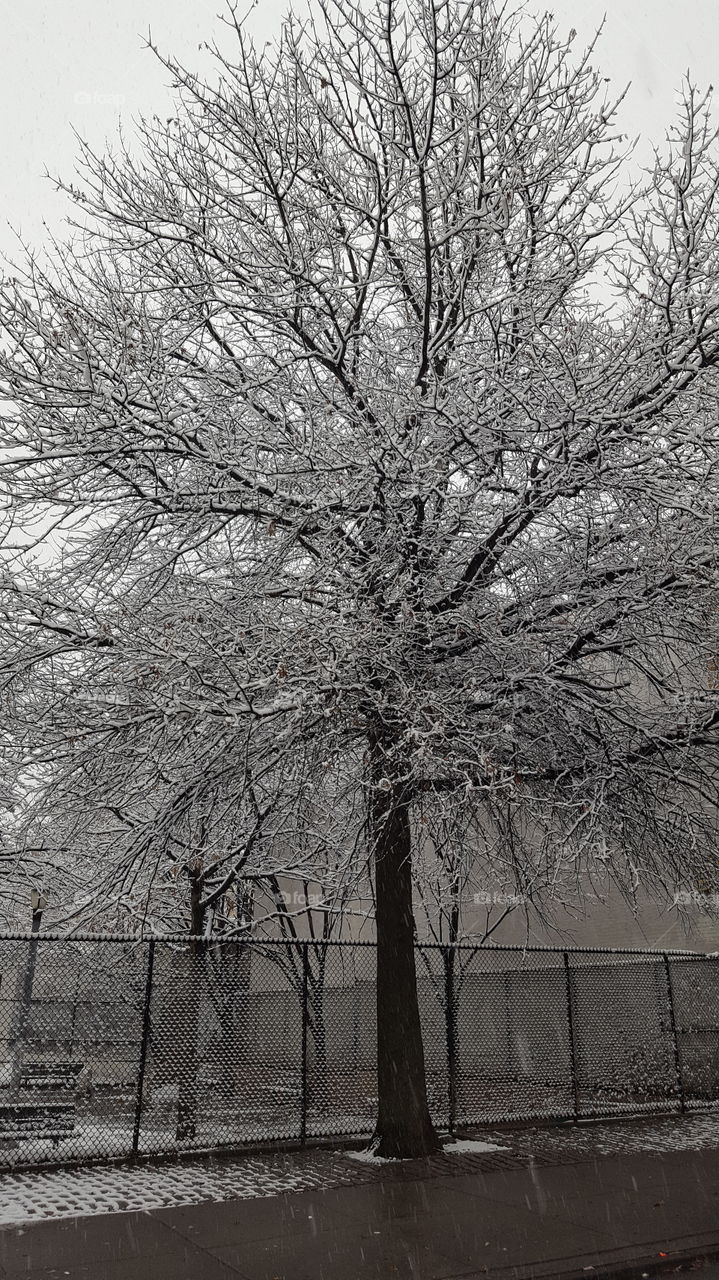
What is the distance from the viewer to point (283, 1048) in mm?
9961

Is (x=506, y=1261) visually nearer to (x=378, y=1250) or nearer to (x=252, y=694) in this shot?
(x=378, y=1250)

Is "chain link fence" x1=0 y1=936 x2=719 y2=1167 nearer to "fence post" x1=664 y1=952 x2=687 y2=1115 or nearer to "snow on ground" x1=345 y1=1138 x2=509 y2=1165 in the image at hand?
"fence post" x1=664 y1=952 x2=687 y2=1115

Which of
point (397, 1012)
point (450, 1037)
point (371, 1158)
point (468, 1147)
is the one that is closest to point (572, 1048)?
point (450, 1037)

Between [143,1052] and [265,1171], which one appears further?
[143,1052]

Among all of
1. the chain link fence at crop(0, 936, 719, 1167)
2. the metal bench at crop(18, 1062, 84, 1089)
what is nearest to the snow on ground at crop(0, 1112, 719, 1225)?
the chain link fence at crop(0, 936, 719, 1167)

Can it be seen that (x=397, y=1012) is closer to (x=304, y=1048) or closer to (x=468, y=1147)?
(x=304, y=1048)

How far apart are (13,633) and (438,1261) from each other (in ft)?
18.7

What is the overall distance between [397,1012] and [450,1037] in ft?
5.54

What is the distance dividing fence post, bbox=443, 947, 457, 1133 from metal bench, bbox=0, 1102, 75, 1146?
389cm

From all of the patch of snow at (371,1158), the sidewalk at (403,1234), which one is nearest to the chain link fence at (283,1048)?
the patch of snow at (371,1158)

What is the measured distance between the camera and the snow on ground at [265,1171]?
715cm

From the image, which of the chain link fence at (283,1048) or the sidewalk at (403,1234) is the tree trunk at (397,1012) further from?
the sidewalk at (403,1234)

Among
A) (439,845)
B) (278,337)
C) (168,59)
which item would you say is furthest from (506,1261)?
(168,59)

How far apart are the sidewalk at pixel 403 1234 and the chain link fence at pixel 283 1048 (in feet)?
6.52
